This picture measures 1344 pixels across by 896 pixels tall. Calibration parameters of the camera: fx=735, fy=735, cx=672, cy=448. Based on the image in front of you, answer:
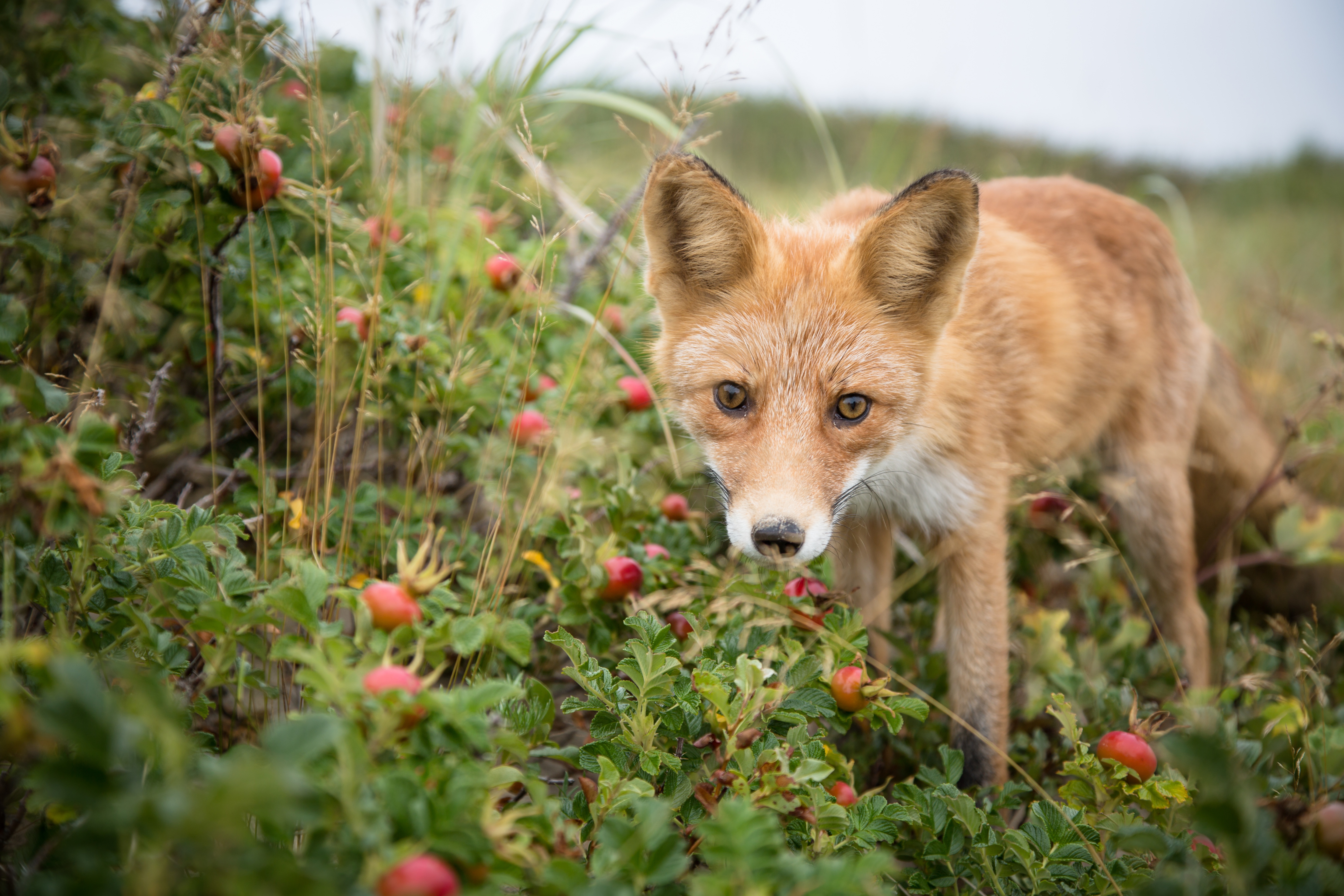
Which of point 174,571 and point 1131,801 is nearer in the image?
point 174,571

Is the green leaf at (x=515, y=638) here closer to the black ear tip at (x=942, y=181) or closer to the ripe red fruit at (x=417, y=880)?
the ripe red fruit at (x=417, y=880)

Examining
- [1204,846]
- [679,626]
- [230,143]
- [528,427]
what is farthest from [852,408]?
[230,143]

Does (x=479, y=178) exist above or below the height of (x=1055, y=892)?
above

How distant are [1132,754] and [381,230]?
2.74m

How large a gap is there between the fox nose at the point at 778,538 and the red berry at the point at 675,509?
0.72 meters

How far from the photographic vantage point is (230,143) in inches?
70.6

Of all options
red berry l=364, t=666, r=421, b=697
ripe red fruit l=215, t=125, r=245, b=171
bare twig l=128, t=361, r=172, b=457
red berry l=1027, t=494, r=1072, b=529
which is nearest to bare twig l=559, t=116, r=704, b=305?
ripe red fruit l=215, t=125, r=245, b=171

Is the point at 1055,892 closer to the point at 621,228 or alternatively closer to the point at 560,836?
the point at 560,836

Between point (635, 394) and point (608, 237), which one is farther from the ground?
point (608, 237)

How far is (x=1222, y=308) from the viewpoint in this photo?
6125 mm

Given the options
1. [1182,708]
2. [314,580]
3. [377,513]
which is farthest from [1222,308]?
[314,580]

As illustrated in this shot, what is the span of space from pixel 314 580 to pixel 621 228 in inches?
110

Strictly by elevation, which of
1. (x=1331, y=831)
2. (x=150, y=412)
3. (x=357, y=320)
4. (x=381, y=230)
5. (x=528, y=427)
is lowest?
(x=1331, y=831)

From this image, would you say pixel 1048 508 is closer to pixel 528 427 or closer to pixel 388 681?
pixel 528 427
